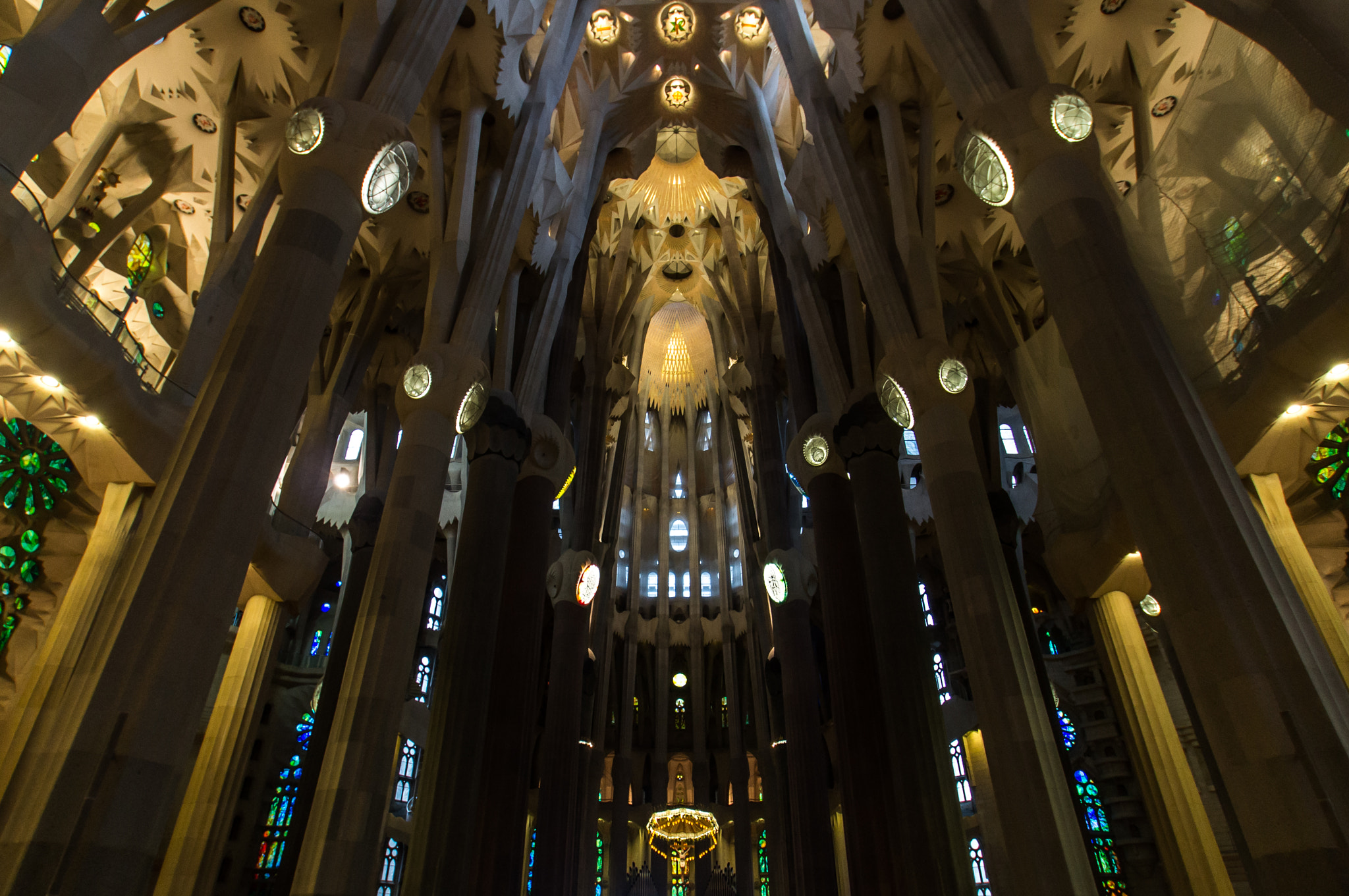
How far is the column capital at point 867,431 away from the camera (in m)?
12.3

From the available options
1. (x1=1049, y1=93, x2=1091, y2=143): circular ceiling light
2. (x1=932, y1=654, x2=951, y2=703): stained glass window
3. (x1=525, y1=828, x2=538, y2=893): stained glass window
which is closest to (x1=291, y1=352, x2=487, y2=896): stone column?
(x1=1049, y1=93, x2=1091, y2=143): circular ceiling light

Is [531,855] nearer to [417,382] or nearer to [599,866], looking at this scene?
[599,866]

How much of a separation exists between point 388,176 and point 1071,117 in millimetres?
6532

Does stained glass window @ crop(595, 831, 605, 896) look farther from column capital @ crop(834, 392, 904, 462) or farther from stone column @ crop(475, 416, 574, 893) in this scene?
column capital @ crop(834, 392, 904, 462)

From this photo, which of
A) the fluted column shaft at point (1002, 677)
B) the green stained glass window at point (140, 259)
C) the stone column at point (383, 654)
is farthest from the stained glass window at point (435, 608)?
the fluted column shaft at point (1002, 677)

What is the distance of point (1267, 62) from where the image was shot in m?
7.69

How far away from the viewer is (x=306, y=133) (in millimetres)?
7180

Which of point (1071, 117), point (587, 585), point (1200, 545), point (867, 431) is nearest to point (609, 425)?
point (587, 585)

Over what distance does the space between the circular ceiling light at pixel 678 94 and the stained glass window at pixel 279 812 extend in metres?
16.8

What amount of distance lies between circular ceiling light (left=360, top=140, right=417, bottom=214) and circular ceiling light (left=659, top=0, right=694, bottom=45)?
12.2m

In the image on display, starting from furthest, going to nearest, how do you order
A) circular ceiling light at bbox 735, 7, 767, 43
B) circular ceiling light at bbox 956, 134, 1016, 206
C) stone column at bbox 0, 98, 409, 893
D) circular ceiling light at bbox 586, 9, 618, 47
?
1. circular ceiling light at bbox 735, 7, 767, 43
2. circular ceiling light at bbox 586, 9, 618, 47
3. circular ceiling light at bbox 956, 134, 1016, 206
4. stone column at bbox 0, 98, 409, 893

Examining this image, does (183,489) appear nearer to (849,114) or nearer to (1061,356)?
(849,114)

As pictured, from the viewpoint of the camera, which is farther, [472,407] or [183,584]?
[472,407]

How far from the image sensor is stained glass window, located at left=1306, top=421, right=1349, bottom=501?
1015 centimetres
